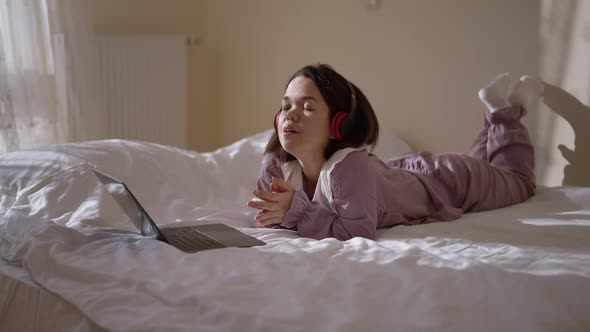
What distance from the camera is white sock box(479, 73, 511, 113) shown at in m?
2.04

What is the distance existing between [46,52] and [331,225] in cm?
152

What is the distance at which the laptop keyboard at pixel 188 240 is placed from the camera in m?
1.26

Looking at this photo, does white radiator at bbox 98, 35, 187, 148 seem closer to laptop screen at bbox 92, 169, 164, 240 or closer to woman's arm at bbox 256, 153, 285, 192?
woman's arm at bbox 256, 153, 285, 192

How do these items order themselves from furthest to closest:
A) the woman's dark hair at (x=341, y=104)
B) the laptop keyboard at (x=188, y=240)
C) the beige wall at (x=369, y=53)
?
the beige wall at (x=369, y=53) → the woman's dark hair at (x=341, y=104) → the laptop keyboard at (x=188, y=240)

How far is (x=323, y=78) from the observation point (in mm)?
1577

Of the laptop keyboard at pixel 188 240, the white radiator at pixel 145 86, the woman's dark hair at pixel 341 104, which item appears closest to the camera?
the laptop keyboard at pixel 188 240

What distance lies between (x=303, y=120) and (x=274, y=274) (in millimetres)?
544

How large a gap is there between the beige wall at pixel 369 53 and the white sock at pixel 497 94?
211 mm

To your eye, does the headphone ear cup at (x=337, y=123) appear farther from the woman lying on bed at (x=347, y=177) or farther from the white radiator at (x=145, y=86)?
the white radiator at (x=145, y=86)

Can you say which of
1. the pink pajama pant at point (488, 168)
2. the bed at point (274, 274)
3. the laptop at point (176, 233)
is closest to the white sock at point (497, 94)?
the pink pajama pant at point (488, 168)

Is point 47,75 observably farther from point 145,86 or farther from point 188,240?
point 188,240

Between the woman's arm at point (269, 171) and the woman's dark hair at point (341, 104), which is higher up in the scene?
the woman's dark hair at point (341, 104)

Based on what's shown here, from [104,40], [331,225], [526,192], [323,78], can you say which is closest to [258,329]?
[331,225]

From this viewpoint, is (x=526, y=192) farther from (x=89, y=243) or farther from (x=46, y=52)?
(x=46, y=52)
